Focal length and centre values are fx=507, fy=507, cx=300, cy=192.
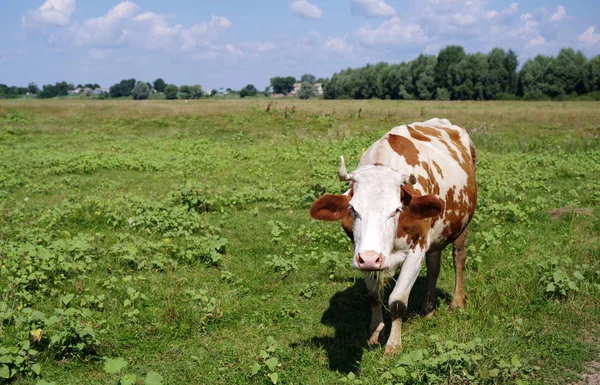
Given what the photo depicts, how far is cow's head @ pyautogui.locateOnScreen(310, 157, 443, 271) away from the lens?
15.1 ft

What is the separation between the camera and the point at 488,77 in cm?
8162

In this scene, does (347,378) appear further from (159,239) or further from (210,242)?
(159,239)

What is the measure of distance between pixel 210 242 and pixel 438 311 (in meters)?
4.01

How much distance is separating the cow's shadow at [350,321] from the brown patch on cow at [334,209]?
1546 millimetres

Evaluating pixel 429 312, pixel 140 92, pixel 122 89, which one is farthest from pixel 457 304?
pixel 122 89

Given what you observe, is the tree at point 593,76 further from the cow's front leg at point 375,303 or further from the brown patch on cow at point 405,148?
the cow's front leg at point 375,303

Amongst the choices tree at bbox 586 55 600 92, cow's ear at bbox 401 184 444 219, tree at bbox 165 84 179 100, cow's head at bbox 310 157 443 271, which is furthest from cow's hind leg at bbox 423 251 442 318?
tree at bbox 165 84 179 100

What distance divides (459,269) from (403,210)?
2.55 metres

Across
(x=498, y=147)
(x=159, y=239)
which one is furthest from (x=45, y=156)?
(x=498, y=147)

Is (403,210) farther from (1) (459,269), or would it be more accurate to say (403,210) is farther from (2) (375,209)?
(1) (459,269)

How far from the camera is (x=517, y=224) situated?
1044 cm

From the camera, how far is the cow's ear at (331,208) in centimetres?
525

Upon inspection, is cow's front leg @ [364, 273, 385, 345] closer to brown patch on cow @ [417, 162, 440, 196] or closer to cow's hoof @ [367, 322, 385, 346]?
cow's hoof @ [367, 322, 385, 346]

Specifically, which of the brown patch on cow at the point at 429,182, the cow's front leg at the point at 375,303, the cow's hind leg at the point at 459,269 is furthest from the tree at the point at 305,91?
the cow's front leg at the point at 375,303
